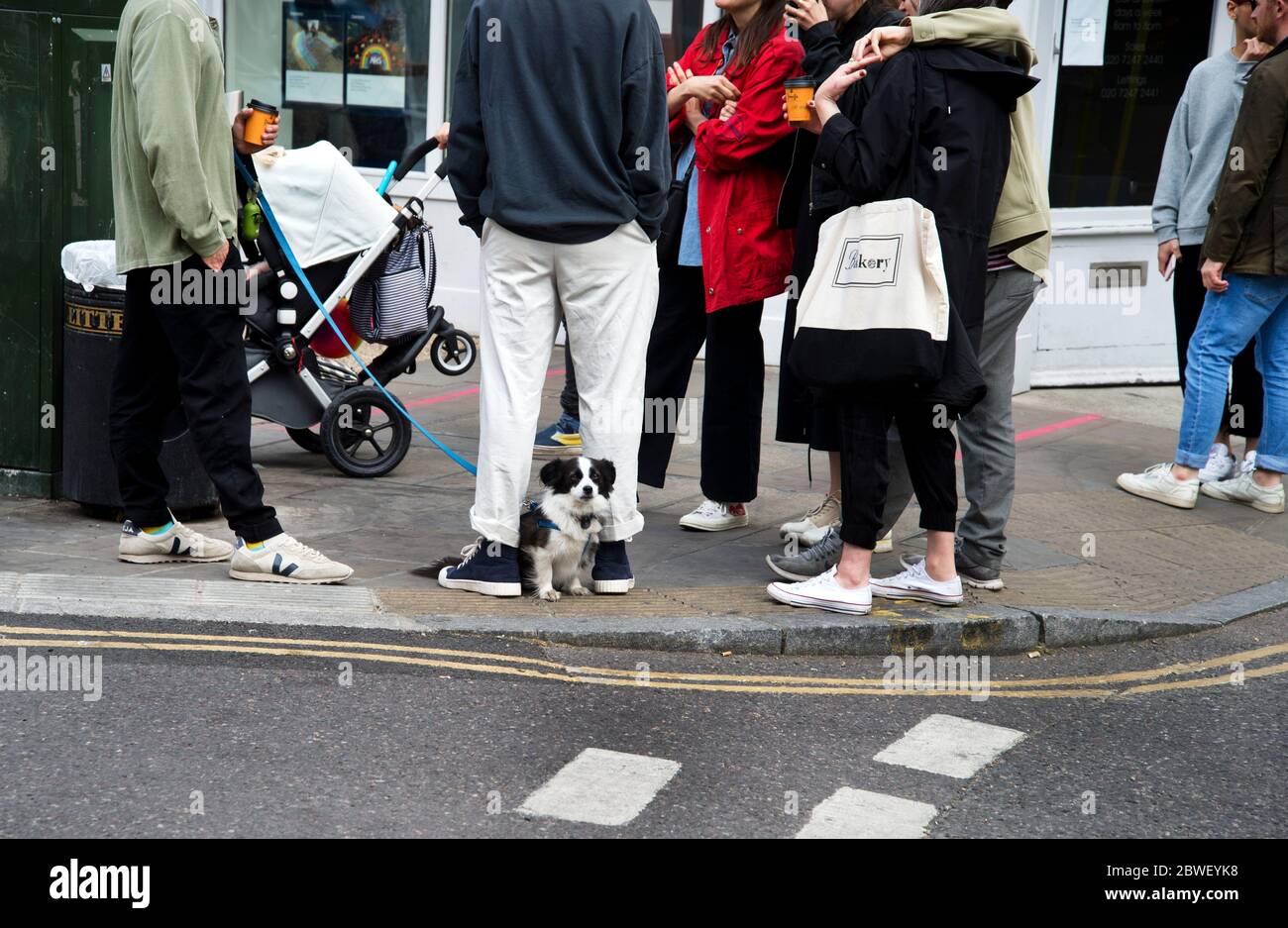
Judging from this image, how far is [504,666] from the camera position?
15.3ft

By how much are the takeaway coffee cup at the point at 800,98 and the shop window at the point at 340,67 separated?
6.62 metres

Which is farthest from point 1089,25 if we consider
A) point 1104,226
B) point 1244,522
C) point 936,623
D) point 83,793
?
point 83,793

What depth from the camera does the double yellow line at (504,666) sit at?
4621 millimetres

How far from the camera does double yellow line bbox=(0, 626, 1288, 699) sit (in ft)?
15.2

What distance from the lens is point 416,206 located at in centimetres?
698

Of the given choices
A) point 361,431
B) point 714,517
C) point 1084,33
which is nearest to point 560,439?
point 361,431

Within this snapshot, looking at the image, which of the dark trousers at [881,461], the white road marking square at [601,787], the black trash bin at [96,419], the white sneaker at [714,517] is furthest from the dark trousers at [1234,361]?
the black trash bin at [96,419]

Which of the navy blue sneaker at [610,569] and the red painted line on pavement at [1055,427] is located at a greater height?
the navy blue sneaker at [610,569]

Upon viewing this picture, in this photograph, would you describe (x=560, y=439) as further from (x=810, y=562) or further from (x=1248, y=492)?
(x=1248, y=492)

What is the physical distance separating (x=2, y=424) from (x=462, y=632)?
2.60 m

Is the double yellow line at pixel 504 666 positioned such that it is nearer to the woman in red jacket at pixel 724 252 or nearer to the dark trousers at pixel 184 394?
the dark trousers at pixel 184 394

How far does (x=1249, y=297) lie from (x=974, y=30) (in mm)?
2669

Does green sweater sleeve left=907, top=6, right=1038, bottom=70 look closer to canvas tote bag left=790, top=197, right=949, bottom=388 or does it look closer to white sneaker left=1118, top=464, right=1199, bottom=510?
canvas tote bag left=790, top=197, right=949, bottom=388
